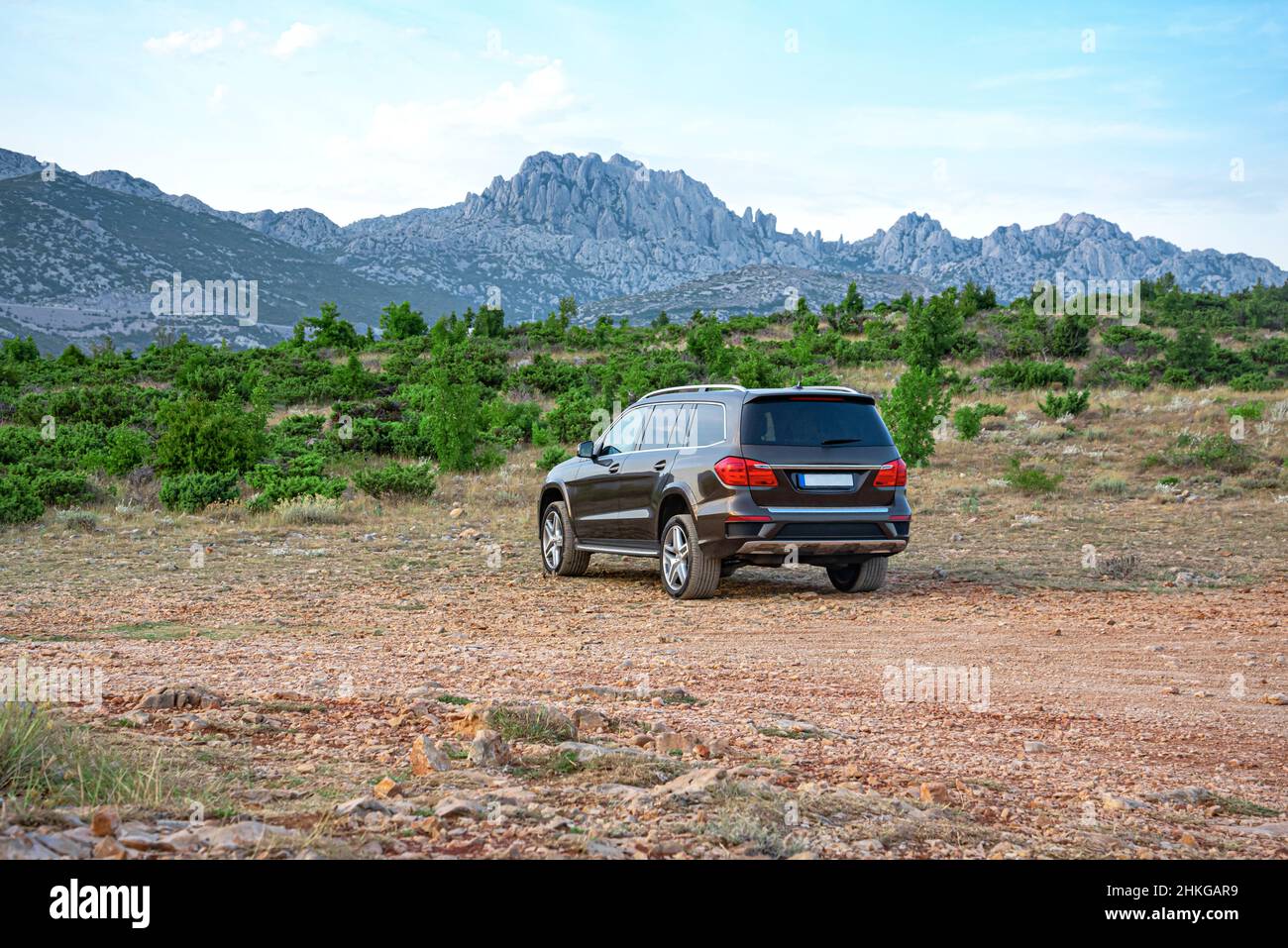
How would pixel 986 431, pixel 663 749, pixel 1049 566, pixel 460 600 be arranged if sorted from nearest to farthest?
pixel 663 749 < pixel 460 600 < pixel 1049 566 < pixel 986 431

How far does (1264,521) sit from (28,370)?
131ft

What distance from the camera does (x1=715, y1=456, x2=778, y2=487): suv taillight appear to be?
997 centimetres

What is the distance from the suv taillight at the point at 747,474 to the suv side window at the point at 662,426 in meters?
1.10

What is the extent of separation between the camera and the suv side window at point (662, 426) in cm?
1106

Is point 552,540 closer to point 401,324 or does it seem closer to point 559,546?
point 559,546

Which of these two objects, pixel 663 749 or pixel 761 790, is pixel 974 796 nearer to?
pixel 761 790

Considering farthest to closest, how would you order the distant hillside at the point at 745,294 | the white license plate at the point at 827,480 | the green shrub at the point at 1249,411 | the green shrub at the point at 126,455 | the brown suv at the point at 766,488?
1. the distant hillside at the point at 745,294
2. the green shrub at the point at 1249,411
3. the green shrub at the point at 126,455
4. the white license plate at the point at 827,480
5. the brown suv at the point at 766,488

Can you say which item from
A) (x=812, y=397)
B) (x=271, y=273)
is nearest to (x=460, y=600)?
(x=812, y=397)

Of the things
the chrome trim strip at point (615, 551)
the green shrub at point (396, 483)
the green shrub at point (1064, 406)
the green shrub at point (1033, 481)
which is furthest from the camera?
the green shrub at point (1064, 406)

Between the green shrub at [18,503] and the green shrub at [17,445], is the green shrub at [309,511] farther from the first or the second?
the green shrub at [17,445]

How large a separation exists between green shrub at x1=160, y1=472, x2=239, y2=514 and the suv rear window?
11.2 m

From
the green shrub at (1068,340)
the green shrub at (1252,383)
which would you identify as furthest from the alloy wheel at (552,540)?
the green shrub at (1068,340)

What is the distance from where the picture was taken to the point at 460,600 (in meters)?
10.3

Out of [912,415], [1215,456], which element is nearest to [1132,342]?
[1215,456]
